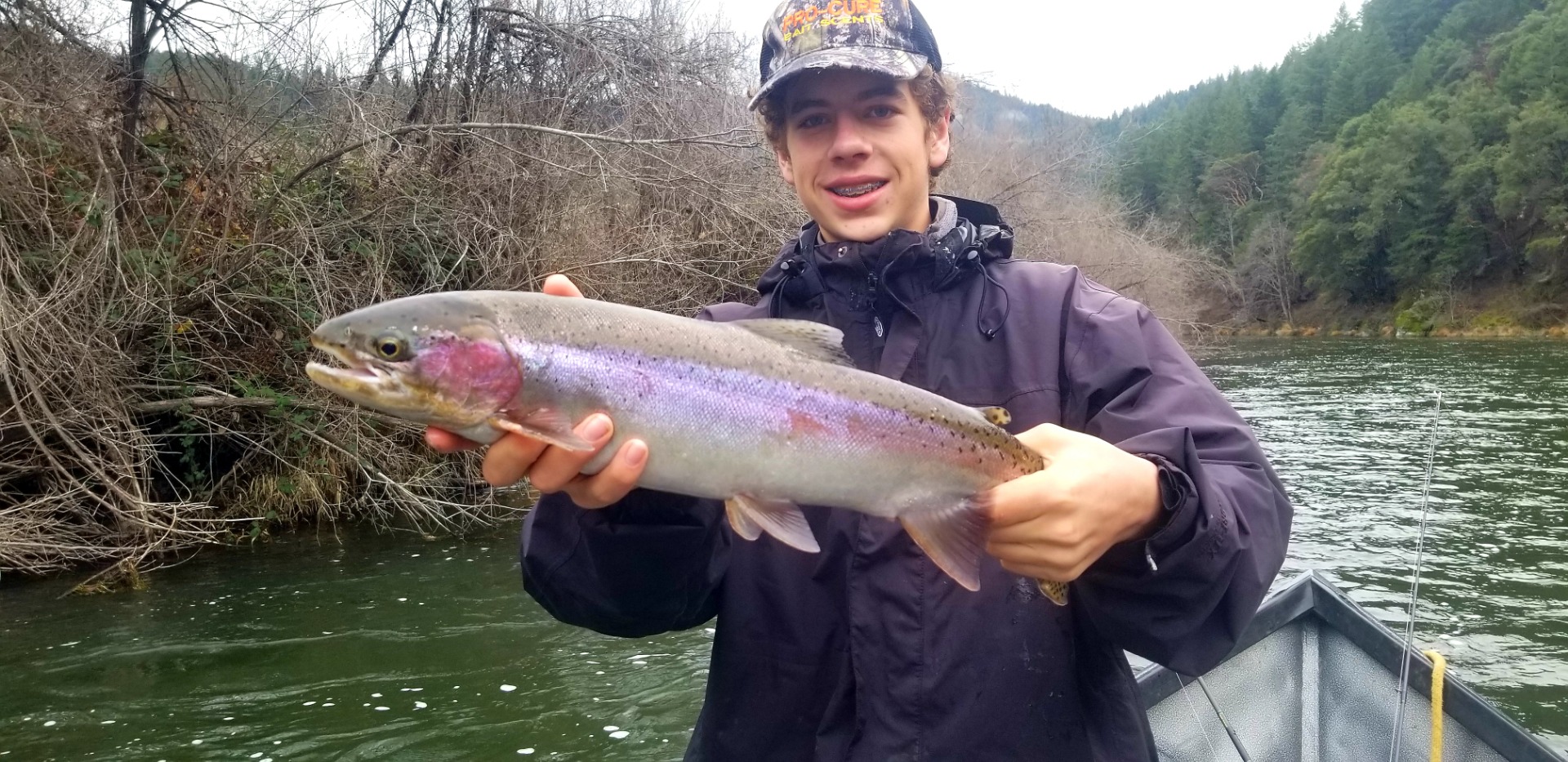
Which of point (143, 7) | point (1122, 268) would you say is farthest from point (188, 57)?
point (1122, 268)

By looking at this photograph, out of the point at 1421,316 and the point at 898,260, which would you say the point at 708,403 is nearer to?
the point at 898,260

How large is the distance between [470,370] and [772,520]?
0.71 metres

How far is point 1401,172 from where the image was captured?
54.1 m

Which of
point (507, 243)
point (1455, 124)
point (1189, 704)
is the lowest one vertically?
point (1189, 704)

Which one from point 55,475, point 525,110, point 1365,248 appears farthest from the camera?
point 1365,248

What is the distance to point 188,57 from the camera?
433 inches

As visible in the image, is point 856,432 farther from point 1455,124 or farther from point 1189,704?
point 1455,124

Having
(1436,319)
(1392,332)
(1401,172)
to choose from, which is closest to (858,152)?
(1436,319)

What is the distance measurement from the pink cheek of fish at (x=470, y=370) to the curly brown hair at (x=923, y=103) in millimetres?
1020

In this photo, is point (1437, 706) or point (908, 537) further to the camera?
point (1437, 706)

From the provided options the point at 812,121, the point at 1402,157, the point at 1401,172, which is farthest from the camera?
the point at 1402,157

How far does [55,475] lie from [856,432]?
8696 mm

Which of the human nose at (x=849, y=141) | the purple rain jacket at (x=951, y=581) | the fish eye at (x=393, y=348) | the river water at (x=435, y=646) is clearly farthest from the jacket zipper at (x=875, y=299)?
the river water at (x=435, y=646)

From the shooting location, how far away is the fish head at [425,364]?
2.05 metres
